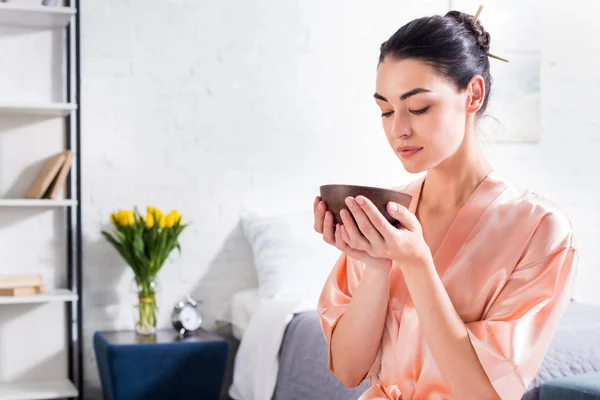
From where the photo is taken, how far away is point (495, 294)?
4.44 ft

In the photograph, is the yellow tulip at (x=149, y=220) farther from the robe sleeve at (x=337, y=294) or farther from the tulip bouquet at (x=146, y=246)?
the robe sleeve at (x=337, y=294)

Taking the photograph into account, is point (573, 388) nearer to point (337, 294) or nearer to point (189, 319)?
point (337, 294)

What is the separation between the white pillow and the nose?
6.52 feet

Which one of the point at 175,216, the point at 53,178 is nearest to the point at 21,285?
the point at 53,178

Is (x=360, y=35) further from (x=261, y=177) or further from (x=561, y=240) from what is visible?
(x=561, y=240)

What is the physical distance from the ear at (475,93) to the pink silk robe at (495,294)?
0.14m

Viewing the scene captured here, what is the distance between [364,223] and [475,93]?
0.38 meters

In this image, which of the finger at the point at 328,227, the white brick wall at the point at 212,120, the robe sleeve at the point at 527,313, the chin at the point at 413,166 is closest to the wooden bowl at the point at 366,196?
the finger at the point at 328,227

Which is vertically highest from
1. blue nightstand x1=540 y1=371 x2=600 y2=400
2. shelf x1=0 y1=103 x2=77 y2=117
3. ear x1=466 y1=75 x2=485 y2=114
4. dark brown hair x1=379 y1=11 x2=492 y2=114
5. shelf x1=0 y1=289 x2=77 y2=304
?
shelf x1=0 y1=103 x2=77 y2=117

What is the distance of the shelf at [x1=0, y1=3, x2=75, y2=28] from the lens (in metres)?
3.08

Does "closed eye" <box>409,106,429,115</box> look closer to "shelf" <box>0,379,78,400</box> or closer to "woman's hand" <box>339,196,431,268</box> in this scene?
"woman's hand" <box>339,196,431,268</box>

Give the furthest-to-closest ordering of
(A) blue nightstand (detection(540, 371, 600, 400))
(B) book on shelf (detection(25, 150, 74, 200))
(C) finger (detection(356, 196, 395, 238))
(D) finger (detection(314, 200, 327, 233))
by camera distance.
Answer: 1. (B) book on shelf (detection(25, 150, 74, 200))
2. (A) blue nightstand (detection(540, 371, 600, 400))
3. (D) finger (detection(314, 200, 327, 233))
4. (C) finger (detection(356, 196, 395, 238))

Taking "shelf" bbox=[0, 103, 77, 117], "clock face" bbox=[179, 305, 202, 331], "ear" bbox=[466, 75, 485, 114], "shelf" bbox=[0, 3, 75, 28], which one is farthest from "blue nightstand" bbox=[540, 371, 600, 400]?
"shelf" bbox=[0, 3, 75, 28]

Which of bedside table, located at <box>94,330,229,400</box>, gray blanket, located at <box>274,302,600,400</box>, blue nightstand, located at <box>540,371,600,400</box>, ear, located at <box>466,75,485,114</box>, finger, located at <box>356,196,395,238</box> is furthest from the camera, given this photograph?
bedside table, located at <box>94,330,229,400</box>
